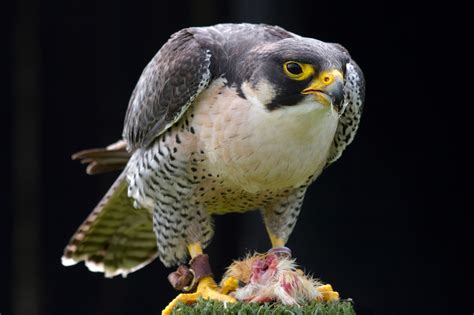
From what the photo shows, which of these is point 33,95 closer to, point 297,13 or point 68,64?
point 68,64

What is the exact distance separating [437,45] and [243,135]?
7.34 ft

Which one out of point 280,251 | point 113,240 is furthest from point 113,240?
point 280,251

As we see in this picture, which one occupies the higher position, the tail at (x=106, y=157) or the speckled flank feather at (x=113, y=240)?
the tail at (x=106, y=157)

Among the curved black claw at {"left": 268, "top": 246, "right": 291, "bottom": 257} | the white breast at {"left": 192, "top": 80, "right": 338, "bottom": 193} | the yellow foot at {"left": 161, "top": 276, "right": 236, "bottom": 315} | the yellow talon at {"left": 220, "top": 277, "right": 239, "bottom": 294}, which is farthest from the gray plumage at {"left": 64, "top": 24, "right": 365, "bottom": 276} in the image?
the yellow talon at {"left": 220, "top": 277, "right": 239, "bottom": 294}

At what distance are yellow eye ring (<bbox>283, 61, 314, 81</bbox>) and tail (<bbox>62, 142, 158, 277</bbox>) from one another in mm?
1232

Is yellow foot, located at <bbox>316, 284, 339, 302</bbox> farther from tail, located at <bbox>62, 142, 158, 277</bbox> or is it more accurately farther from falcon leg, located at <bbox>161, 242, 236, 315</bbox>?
tail, located at <bbox>62, 142, 158, 277</bbox>

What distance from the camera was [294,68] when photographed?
3344mm

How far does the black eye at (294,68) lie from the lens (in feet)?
10.9

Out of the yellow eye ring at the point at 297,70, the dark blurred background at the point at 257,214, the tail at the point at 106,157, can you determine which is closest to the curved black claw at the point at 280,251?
the yellow eye ring at the point at 297,70

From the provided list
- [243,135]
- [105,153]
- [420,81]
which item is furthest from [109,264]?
[420,81]

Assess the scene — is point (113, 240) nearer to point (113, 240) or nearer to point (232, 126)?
point (113, 240)

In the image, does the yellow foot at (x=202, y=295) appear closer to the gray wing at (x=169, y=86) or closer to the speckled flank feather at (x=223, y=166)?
the speckled flank feather at (x=223, y=166)

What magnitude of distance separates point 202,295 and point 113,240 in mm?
978

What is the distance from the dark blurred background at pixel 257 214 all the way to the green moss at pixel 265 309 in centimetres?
190
